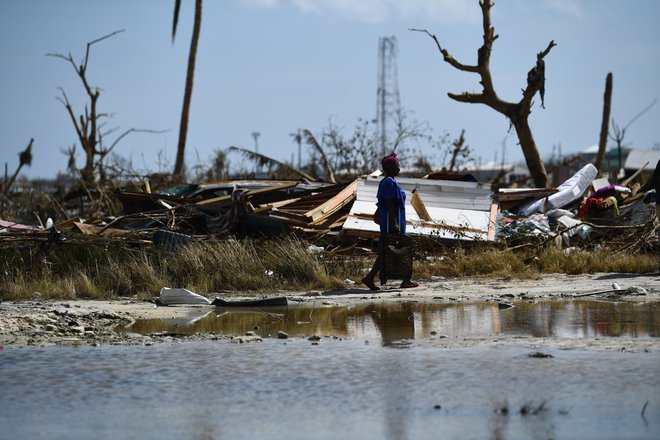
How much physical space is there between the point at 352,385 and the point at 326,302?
201 inches

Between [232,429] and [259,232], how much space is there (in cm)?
1029

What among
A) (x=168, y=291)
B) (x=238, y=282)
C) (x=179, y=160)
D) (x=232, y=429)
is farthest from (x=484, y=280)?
(x=179, y=160)

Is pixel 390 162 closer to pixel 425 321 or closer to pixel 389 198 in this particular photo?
pixel 389 198

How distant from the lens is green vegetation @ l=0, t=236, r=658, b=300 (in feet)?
45.8

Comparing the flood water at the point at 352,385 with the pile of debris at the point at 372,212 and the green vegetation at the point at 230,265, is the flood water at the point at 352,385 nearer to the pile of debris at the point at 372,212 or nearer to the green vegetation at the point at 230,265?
the green vegetation at the point at 230,265

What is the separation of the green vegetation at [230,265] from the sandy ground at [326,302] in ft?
1.30

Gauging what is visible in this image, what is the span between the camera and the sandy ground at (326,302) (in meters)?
9.98

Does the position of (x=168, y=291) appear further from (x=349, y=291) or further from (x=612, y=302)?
(x=612, y=302)

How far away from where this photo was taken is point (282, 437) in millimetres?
6004

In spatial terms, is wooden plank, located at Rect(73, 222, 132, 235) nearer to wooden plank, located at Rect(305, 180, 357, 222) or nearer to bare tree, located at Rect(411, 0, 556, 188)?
wooden plank, located at Rect(305, 180, 357, 222)

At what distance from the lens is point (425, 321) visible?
10.6 meters

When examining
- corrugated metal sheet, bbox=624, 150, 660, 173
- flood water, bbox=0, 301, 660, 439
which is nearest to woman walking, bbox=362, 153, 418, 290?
flood water, bbox=0, 301, 660, 439

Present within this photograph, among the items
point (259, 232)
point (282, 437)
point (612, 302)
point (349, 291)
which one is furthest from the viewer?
point (259, 232)

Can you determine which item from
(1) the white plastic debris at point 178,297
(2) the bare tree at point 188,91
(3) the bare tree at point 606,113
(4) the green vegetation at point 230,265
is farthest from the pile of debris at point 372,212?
(2) the bare tree at point 188,91
